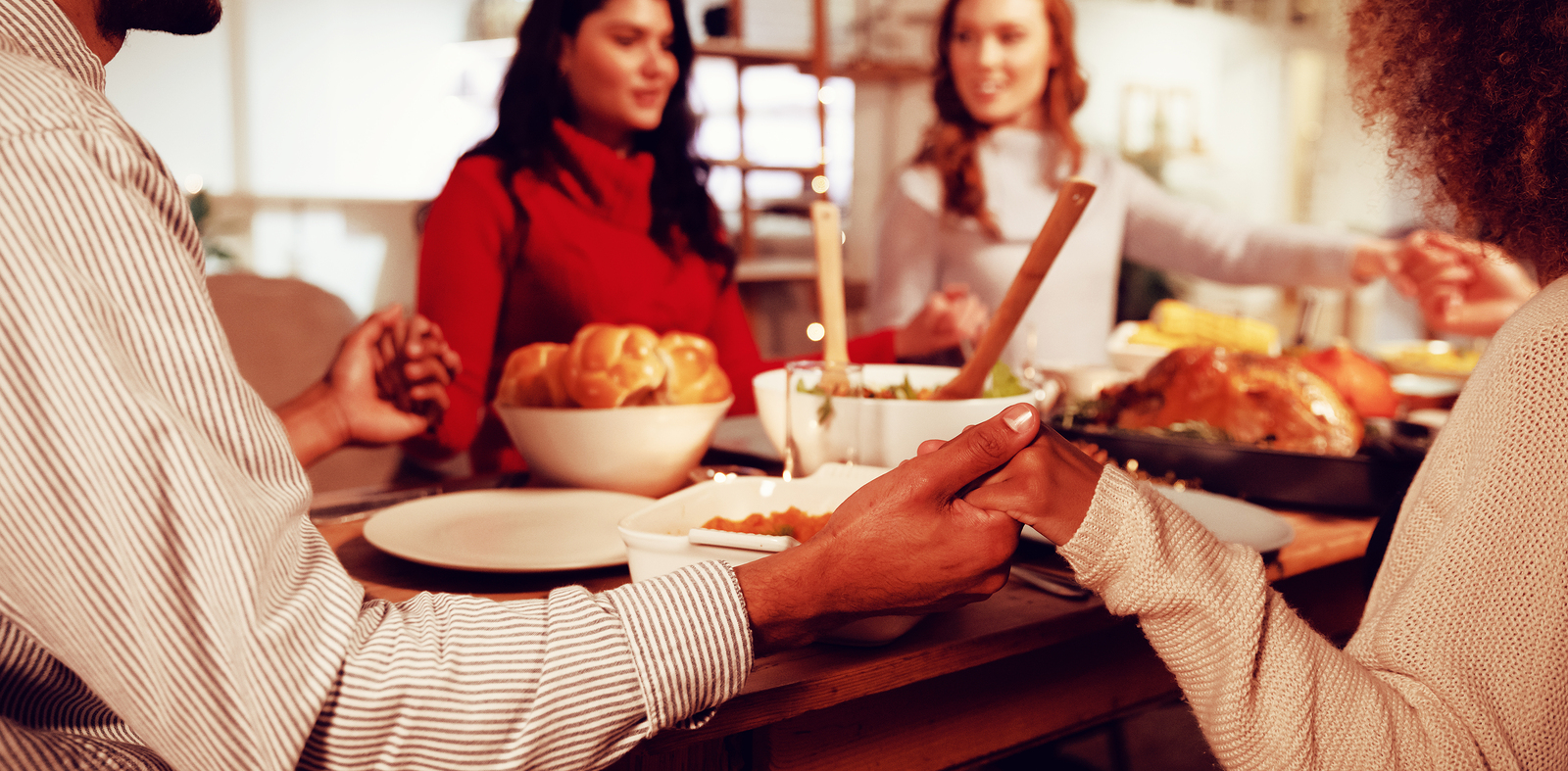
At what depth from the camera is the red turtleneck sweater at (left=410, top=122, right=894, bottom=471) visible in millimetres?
2062

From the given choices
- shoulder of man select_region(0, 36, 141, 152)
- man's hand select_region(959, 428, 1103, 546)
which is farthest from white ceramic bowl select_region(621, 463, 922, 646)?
shoulder of man select_region(0, 36, 141, 152)

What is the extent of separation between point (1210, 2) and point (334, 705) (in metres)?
7.00

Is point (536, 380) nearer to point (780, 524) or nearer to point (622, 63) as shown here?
point (780, 524)

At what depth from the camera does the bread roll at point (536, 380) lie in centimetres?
114

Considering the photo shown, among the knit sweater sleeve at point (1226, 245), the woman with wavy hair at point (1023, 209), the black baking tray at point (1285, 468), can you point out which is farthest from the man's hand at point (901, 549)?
the woman with wavy hair at point (1023, 209)

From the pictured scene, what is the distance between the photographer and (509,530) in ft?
3.29

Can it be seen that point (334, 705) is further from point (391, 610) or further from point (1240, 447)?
point (1240, 447)

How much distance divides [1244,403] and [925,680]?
2.54ft

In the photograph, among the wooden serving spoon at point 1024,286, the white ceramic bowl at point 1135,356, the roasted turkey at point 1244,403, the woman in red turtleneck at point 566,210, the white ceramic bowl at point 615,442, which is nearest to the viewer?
the wooden serving spoon at point 1024,286

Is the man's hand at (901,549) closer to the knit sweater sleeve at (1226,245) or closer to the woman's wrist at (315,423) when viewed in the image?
the woman's wrist at (315,423)

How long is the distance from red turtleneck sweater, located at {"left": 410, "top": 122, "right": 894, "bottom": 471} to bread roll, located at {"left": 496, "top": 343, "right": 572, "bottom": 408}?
725 mm

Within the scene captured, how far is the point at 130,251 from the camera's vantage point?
20.7 inches

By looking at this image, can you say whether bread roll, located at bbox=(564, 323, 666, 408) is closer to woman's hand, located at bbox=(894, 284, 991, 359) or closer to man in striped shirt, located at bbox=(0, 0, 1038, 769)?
man in striped shirt, located at bbox=(0, 0, 1038, 769)

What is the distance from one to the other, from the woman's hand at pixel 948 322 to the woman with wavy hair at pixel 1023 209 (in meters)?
1.11
